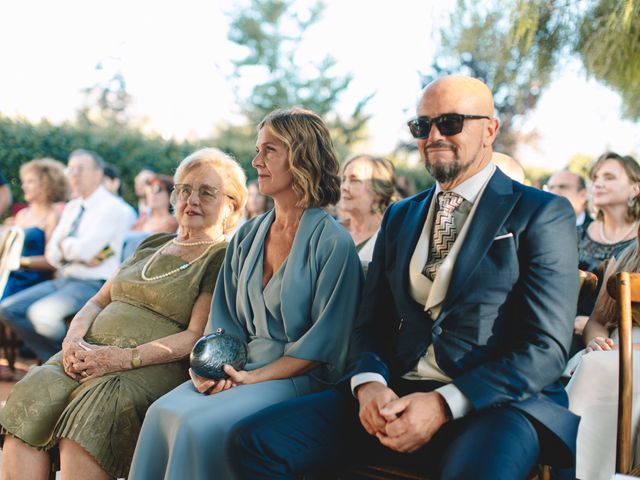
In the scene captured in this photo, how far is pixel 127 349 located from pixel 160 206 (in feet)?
12.8

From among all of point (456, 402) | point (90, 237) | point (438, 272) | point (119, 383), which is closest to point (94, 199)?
point (90, 237)

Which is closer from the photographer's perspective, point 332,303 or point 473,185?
point 473,185

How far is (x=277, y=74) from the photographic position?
3259 centimetres

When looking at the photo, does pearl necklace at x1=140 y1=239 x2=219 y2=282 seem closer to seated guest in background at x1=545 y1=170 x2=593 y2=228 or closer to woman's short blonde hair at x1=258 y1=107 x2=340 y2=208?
woman's short blonde hair at x1=258 y1=107 x2=340 y2=208

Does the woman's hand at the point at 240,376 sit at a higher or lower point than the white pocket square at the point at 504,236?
lower

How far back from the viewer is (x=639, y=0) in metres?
4.27

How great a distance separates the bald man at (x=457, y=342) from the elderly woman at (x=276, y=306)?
202mm

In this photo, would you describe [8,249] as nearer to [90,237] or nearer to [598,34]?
[90,237]

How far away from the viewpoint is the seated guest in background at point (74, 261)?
5344 mm

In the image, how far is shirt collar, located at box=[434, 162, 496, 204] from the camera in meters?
2.54

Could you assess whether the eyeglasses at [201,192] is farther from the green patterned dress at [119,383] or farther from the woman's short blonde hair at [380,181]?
the woman's short blonde hair at [380,181]

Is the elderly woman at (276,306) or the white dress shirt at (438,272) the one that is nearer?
Answer: the white dress shirt at (438,272)

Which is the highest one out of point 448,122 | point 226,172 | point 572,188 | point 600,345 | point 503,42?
point 503,42

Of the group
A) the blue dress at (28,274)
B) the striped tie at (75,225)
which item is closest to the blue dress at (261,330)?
the striped tie at (75,225)
